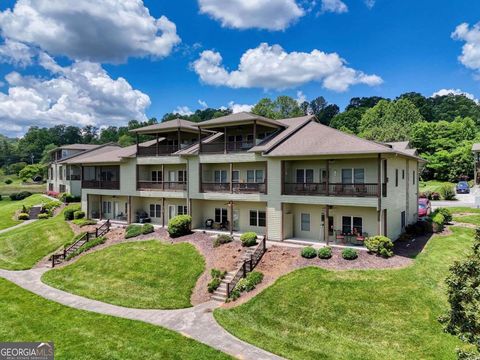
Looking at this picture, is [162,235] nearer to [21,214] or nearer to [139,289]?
[139,289]

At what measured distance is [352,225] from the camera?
81.0 ft

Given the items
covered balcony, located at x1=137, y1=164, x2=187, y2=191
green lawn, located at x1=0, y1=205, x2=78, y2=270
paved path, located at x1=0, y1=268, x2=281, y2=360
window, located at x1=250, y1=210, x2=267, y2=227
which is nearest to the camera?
paved path, located at x1=0, y1=268, x2=281, y2=360

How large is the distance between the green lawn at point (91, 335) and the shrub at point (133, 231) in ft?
36.2

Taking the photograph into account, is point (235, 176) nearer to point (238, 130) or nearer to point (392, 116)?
point (238, 130)

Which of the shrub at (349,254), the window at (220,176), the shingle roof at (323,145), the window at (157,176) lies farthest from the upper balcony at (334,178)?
the window at (157,176)

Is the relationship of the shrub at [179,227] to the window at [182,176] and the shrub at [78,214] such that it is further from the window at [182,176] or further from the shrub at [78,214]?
the shrub at [78,214]

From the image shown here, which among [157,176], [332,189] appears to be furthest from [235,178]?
[157,176]

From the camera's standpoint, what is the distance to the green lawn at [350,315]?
13.9 metres

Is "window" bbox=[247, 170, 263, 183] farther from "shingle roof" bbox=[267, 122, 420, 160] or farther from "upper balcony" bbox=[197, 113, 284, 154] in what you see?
"shingle roof" bbox=[267, 122, 420, 160]

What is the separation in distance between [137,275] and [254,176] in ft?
41.3

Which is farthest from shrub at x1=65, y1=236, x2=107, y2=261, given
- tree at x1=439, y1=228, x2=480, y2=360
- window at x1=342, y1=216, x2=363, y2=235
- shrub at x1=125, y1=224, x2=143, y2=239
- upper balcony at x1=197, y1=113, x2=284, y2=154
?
tree at x1=439, y1=228, x2=480, y2=360

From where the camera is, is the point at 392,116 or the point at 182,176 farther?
the point at 392,116

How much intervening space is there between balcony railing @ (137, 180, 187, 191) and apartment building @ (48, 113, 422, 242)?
101 mm
